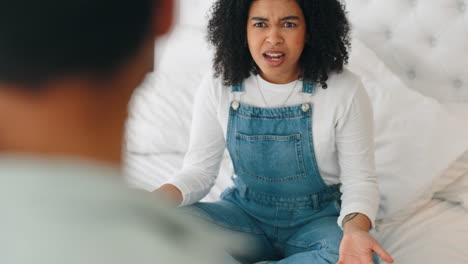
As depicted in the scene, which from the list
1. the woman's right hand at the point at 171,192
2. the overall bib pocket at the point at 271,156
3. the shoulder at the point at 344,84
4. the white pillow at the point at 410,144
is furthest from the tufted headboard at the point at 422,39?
the woman's right hand at the point at 171,192

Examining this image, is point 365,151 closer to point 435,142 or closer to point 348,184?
point 348,184

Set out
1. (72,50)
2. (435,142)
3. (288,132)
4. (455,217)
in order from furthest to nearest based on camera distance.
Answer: (435,142) → (455,217) → (288,132) → (72,50)

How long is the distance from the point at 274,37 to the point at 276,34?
0.04 feet

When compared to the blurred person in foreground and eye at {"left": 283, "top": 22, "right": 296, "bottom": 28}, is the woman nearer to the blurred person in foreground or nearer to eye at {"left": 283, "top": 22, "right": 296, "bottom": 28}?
eye at {"left": 283, "top": 22, "right": 296, "bottom": 28}

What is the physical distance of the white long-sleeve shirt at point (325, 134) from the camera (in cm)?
121

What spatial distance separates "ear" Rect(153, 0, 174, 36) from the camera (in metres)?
0.41

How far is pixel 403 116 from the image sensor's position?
160 centimetres

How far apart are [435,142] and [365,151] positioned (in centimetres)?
40

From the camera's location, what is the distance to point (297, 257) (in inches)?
44.9

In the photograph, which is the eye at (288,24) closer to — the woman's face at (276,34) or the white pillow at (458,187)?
the woman's face at (276,34)

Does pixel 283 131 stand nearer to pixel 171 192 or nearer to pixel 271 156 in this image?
pixel 271 156

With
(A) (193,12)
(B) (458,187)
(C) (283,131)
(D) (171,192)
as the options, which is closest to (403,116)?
(B) (458,187)

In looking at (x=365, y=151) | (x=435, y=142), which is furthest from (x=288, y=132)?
(x=435, y=142)

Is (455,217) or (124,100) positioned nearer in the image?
(124,100)
